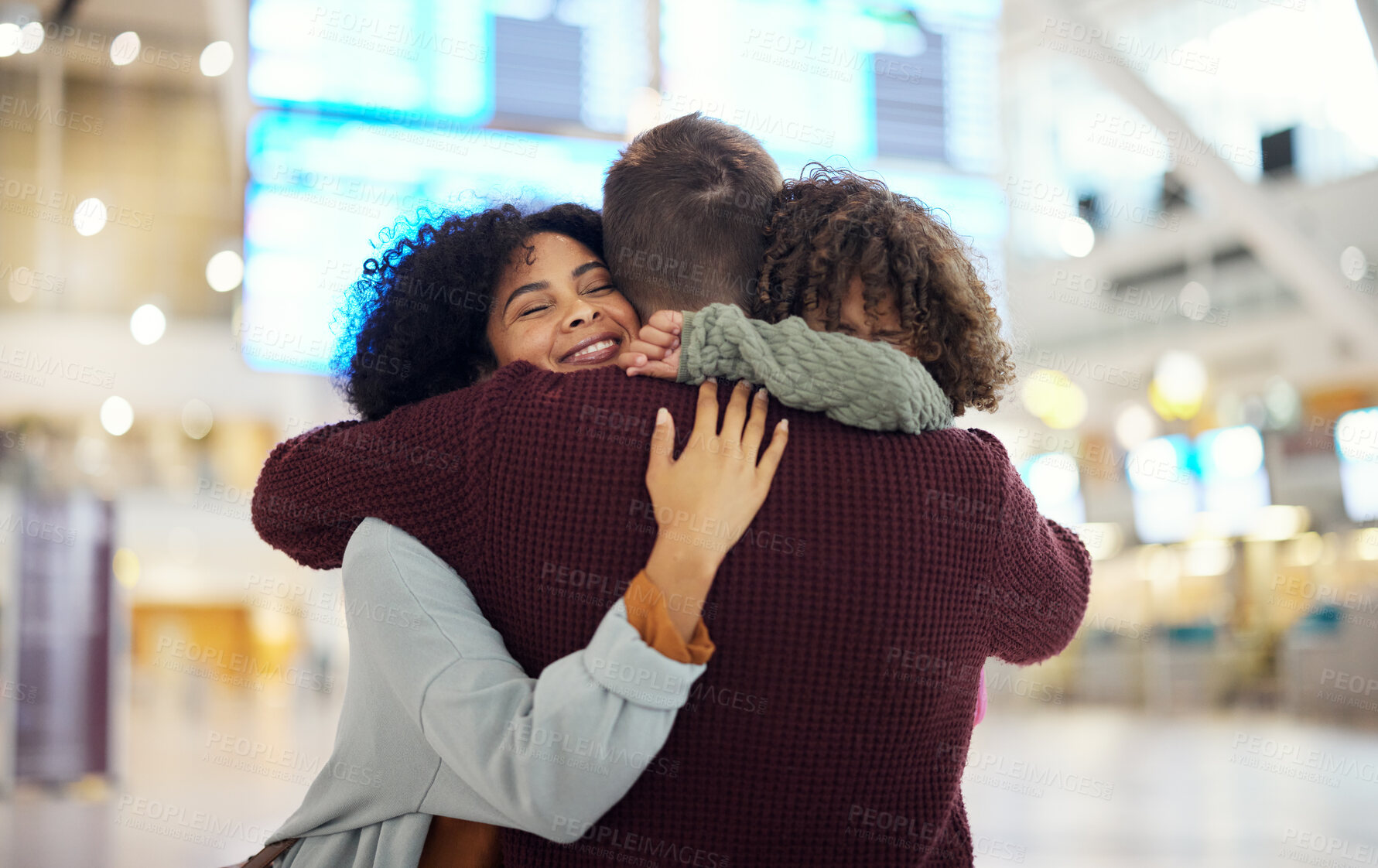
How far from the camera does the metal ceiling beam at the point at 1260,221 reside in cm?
729

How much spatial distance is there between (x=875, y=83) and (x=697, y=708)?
562 cm

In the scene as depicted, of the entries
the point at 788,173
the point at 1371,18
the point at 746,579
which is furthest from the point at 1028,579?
the point at 1371,18

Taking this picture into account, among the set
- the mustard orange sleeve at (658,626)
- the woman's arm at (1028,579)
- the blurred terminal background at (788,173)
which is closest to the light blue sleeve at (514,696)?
the mustard orange sleeve at (658,626)

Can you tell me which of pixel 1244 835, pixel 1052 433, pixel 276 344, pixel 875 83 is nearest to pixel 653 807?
pixel 276 344

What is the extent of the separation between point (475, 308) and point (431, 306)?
72 mm

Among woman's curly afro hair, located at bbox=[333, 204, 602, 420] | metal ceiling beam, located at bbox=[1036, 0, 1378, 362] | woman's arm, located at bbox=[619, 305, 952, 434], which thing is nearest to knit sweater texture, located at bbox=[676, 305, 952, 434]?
woman's arm, located at bbox=[619, 305, 952, 434]

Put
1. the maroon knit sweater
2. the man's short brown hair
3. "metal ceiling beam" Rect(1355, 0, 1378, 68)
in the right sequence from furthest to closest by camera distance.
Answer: "metal ceiling beam" Rect(1355, 0, 1378, 68) < the man's short brown hair < the maroon knit sweater

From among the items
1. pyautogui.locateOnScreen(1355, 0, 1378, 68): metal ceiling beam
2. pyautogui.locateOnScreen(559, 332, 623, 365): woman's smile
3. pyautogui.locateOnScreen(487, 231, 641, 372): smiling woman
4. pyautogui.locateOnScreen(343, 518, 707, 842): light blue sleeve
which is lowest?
pyautogui.locateOnScreen(343, 518, 707, 842): light blue sleeve

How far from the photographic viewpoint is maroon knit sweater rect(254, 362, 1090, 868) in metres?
1.26

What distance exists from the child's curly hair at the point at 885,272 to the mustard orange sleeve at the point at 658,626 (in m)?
0.45

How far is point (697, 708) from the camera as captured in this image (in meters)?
1.27

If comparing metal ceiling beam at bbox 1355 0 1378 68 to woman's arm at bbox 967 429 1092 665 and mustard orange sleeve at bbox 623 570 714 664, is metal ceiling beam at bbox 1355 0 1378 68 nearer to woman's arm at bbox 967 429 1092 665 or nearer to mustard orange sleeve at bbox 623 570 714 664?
woman's arm at bbox 967 429 1092 665

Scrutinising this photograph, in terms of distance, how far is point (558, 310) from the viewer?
1.73m

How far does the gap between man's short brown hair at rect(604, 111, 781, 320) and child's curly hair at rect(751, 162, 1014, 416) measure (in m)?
0.04
